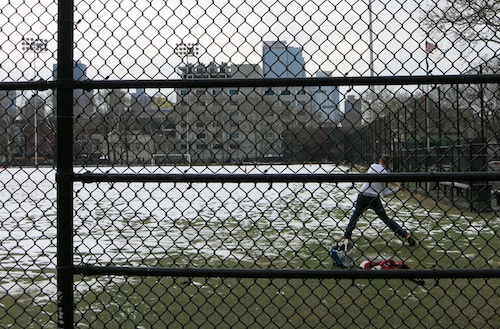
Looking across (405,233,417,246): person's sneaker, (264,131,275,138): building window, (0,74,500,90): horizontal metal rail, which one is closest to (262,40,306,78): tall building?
(0,74,500,90): horizontal metal rail

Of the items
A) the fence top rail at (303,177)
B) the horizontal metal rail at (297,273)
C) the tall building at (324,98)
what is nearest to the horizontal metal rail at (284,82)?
the tall building at (324,98)

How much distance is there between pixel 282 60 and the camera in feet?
10.0

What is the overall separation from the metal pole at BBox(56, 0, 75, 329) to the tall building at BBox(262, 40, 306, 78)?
1.16 meters

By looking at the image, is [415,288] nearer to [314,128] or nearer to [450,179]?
[314,128]

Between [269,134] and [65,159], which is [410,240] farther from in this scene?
[65,159]

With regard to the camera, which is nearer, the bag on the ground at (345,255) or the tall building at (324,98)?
the tall building at (324,98)

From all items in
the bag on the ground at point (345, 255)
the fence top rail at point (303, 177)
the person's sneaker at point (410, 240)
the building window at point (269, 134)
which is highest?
the building window at point (269, 134)

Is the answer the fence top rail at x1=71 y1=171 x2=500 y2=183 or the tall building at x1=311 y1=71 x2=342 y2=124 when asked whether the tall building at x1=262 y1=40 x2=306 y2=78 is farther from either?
the fence top rail at x1=71 y1=171 x2=500 y2=183

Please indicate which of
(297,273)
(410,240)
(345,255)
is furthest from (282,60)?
(410,240)

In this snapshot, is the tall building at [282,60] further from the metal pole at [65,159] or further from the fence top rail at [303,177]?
the metal pole at [65,159]

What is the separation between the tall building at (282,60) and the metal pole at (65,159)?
3.82 ft

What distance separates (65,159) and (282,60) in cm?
141

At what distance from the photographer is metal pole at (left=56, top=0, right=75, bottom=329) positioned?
2.78 metres

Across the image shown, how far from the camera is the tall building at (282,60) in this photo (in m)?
3.04
